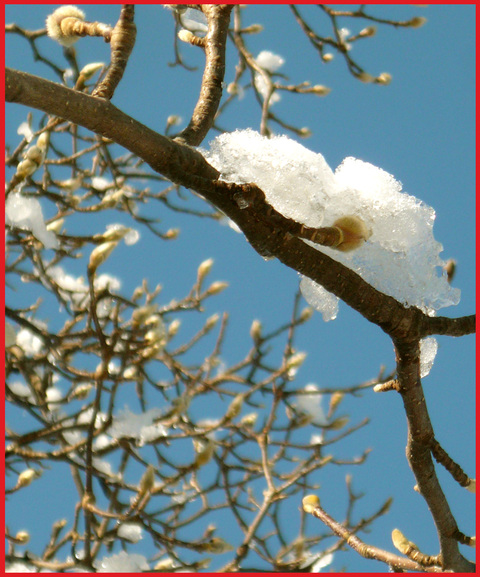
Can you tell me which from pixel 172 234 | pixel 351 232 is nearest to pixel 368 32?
pixel 172 234

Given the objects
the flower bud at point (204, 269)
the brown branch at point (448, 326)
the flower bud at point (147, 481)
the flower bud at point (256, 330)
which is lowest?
the flower bud at point (147, 481)

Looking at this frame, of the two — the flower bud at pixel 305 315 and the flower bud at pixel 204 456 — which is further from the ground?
the flower bud at pixel 305 315

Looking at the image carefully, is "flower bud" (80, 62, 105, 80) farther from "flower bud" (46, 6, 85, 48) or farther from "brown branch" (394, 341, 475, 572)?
"brown branch" (394, 341, 475, 572)

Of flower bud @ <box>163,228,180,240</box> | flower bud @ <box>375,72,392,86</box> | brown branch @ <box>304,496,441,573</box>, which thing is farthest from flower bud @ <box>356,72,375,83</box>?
brown branch @ <box>304,496,441,573</box>

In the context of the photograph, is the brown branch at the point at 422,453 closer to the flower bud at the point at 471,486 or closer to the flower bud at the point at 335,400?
the flower bud at the point at 471,486

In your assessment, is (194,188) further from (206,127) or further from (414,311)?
(414,311)

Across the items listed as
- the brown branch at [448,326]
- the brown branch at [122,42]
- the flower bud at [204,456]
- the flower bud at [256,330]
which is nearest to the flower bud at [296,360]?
the flower bud at [256,330]
